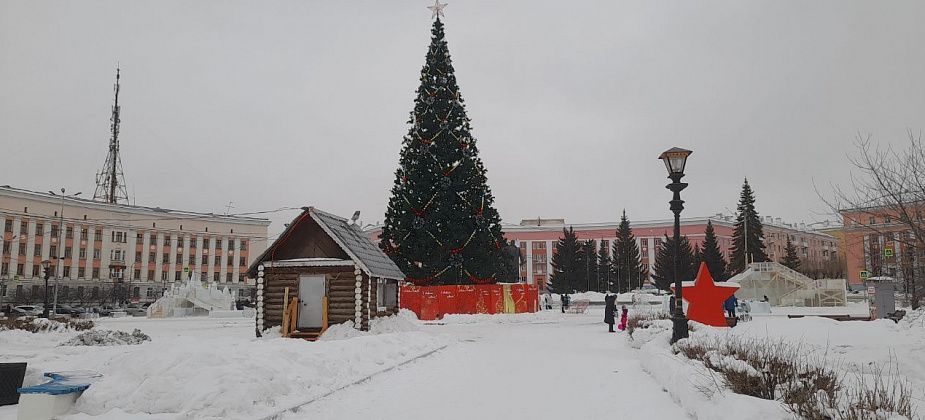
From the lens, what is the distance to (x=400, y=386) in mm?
12031

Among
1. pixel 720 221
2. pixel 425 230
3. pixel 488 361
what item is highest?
pixel 720 221

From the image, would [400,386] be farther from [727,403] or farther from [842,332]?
[842,332]

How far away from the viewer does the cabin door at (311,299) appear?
23.0 metres

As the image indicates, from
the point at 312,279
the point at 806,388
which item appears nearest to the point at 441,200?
the point at 312,279

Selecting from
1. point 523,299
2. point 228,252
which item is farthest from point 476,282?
point 228,252

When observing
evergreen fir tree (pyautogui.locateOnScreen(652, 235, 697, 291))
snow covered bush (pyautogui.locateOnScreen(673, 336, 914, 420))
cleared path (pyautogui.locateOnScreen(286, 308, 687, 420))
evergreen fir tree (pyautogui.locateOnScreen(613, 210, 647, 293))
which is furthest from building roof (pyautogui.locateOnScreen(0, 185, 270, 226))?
snow covered bush (pyautogui.locateOnScreen(673, 336, 914, 420))

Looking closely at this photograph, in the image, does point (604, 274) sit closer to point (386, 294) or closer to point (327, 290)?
point (386, 294)

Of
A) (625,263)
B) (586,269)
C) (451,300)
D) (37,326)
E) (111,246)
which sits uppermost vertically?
(111,246)

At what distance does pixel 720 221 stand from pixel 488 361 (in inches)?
4435

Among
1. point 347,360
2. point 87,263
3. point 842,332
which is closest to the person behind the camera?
point 347,360

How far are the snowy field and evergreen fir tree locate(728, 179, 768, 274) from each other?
227 ft

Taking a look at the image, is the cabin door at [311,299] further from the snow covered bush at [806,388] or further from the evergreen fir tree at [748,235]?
the evergreen fir tree at [748,235]

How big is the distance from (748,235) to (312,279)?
73.8 meters

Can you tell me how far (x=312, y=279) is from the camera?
23.2 metres
